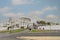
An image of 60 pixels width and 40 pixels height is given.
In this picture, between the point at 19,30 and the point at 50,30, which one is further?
the point at 19,30

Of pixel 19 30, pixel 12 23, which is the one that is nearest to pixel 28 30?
pixel 19 30

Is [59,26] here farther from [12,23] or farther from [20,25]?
[12,23]

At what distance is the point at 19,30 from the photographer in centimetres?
2630

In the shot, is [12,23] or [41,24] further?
[12,23]

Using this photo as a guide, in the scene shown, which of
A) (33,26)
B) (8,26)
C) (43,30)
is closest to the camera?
(33,26)

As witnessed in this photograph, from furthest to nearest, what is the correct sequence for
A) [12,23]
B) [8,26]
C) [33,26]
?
[12,23] → [8,26] → [33,26]

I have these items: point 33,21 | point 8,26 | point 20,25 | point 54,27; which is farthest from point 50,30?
point 8,26

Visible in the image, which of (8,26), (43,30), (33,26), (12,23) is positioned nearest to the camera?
(33,26)

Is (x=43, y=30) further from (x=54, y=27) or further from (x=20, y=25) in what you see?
(x=20, y=25)

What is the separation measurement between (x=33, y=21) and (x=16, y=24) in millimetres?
4214

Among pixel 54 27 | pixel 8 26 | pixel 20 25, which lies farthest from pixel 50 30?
pixel 8 26

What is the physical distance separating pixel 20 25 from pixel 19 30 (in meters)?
0.84

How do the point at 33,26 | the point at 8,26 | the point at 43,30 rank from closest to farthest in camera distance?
1. the point at 33,26
2. the point at 43,30
3. the point at 8,26

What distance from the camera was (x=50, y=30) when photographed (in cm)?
2448
